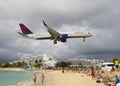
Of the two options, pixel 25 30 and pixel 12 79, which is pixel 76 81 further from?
pixel 25 30

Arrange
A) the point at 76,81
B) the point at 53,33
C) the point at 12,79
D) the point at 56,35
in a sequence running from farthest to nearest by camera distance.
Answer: the point at 12,79 < the point at 53,33 < the point at 56,35 < the point at 76,81

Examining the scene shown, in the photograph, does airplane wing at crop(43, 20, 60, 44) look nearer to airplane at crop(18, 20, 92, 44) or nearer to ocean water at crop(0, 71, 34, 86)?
airplane at crop(18, 20, 92, 44)

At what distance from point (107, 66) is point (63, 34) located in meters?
11.8

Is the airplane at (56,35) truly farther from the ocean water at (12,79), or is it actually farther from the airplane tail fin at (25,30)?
the ocean water at (12,79)

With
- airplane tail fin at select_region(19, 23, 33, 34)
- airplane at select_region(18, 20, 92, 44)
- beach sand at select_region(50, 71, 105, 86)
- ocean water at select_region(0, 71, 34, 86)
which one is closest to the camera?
beach sand at select_region(50, 71, 105, 86)

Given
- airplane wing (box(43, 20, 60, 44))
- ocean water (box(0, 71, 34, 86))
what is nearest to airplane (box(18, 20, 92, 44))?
airplane wing (box(43, 20, 60, 44))

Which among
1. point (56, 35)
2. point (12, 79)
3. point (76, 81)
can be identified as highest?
point (56, 35)

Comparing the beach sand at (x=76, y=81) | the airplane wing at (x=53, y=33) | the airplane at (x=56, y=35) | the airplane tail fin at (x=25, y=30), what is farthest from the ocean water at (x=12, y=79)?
the airplane wing at (x=53, y=33)

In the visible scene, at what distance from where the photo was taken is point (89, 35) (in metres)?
63.3

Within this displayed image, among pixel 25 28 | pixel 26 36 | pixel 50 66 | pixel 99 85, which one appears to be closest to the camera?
pixel 99 85

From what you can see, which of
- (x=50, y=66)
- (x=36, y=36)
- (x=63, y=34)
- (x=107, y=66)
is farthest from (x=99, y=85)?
(x=50, y=66)

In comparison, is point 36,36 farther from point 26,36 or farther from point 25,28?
point 25,28

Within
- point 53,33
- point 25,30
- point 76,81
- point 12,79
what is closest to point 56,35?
point 53,33

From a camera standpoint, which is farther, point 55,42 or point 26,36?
point 26,36
